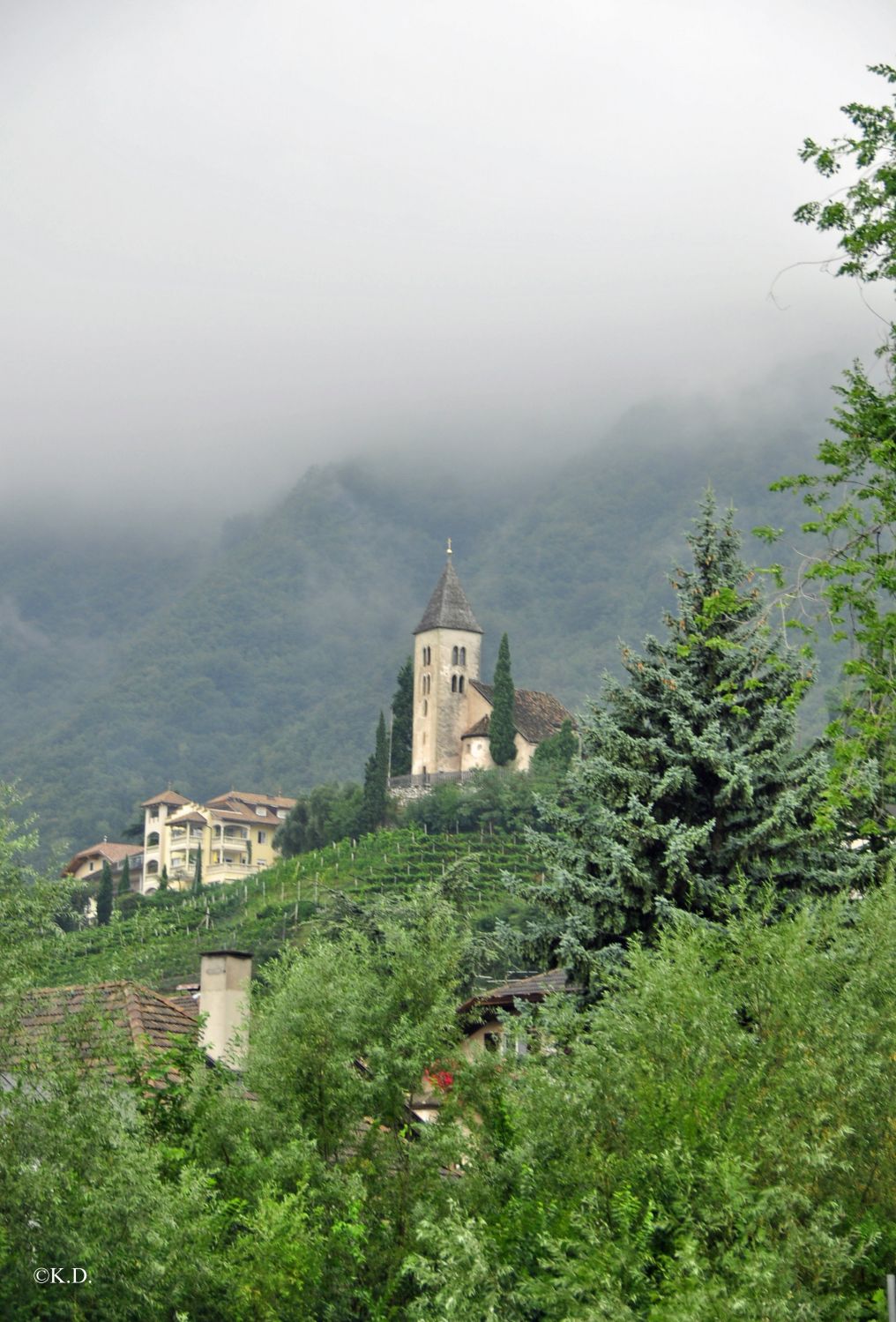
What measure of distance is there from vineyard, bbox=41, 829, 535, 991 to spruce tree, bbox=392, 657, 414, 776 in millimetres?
12014

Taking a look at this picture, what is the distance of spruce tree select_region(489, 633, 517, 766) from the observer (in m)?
124

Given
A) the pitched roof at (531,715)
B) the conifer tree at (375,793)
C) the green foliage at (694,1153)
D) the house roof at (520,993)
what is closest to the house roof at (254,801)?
the pitched roof at (531,715)

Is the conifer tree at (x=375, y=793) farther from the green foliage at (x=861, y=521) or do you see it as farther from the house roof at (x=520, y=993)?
the green foliage at (x=861, y=521)

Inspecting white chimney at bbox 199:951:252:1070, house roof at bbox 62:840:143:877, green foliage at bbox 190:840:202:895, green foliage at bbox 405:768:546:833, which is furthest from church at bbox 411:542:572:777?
white chimney at bbox 199:951:252:1070

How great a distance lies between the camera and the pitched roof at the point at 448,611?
14038 cm

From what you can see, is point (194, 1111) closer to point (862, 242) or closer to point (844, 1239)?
point (844, 1239)

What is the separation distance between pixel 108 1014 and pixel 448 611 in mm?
124143

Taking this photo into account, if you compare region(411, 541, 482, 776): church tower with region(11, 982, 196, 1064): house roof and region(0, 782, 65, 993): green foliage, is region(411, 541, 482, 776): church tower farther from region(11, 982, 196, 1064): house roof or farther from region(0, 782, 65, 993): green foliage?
region(0, 782, 65, 993): green foliage

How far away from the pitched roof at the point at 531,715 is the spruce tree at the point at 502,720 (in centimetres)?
107

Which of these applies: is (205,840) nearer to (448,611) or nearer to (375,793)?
(448,611)

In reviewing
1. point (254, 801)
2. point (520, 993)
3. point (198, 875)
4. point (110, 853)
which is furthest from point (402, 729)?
point (520, 993)

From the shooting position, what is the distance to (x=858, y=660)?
54.8 ft

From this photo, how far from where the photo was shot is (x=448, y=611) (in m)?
141

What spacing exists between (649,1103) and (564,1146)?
1047 mm
